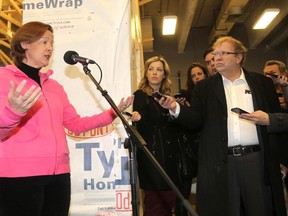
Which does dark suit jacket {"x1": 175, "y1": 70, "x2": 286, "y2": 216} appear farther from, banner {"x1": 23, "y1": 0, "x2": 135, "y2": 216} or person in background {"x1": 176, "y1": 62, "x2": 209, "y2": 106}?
person in background {"x1": 176, "y1": 62, "x2": 209, "y2": 106}

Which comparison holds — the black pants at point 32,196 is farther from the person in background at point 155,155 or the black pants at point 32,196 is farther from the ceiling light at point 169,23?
the ceiling light at point 169,23

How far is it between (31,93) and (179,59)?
8.23m

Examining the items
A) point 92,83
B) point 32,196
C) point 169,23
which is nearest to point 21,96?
point 32,196

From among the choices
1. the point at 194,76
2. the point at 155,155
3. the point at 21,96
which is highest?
the point at 194,76

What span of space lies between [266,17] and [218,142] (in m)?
5.39

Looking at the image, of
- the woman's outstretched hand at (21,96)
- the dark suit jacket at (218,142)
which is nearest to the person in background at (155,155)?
the dark suit jacket at (218,142)

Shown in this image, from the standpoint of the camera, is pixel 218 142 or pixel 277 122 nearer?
pixel 277 122

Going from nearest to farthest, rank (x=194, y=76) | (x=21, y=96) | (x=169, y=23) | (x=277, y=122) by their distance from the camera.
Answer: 1. (x=21, y=96)
2. (x=277, y=122)
3. (x=194, y=76)
4. (x=169, y=23)

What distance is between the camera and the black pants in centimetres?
145

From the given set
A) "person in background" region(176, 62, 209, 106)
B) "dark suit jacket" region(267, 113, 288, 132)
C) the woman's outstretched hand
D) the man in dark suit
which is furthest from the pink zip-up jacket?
"person in background" region(176, 62, 209, 106)

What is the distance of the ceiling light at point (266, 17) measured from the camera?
6352 millimetres

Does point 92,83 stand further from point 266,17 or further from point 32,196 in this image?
point 266,17

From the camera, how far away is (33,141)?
1.53m

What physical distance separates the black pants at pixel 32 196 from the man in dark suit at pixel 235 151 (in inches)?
33.7
